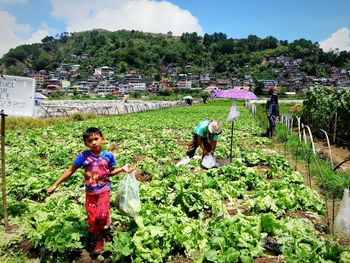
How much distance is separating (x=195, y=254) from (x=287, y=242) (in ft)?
4.40

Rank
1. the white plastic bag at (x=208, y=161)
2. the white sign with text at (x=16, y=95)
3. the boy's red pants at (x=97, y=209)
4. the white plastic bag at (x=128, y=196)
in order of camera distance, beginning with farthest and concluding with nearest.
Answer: the white plastic bag at (x=208, y=161), the white sign with text at (x=16, y=95), the boy's red pants at (x=97, y=209), the white plastic bag at (x=128, y=196)

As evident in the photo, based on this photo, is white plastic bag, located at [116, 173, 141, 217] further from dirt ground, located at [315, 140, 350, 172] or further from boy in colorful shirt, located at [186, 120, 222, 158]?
dirt ground, located at [315, 140, 350, 172]

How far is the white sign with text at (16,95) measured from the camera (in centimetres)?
554

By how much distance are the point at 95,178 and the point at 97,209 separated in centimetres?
43

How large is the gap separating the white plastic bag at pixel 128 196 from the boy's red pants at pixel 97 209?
0.23 metres

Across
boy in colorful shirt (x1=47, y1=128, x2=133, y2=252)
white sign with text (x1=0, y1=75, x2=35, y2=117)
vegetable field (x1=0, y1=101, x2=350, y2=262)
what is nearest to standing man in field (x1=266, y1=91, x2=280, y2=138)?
vegetable field (x1=0, y1=101, x2=350, y2=262)

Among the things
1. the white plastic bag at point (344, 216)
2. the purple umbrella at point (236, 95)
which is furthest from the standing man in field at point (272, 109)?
the white plastic bag at point (344, 216)

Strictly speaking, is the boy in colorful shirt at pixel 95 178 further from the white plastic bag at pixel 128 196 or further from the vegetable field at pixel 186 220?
the vegetable field at pixel 186 220

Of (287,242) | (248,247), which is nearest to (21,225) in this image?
(248,247)

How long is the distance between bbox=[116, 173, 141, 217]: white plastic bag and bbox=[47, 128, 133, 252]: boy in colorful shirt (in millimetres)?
167

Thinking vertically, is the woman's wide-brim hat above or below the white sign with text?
below

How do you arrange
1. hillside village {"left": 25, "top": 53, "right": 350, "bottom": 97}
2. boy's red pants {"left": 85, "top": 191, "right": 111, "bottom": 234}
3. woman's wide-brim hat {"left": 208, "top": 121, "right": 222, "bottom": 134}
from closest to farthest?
boy's red pants {"left": 85, "top": 191, "right": 111, "bottom": 234} < woman's wide-brim hat {"left": 208, "top": 121, "right": 222, "bottom": 134} < hillside village {"left": 25, "top": 53, "right": 350, "bottom": 97}

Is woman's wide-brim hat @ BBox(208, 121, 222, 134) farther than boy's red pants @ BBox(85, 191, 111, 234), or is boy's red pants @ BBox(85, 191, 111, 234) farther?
woman's wide-brim hat @ BBox(208, 121, 222, 134)

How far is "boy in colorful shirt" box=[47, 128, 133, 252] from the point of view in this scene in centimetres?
465
